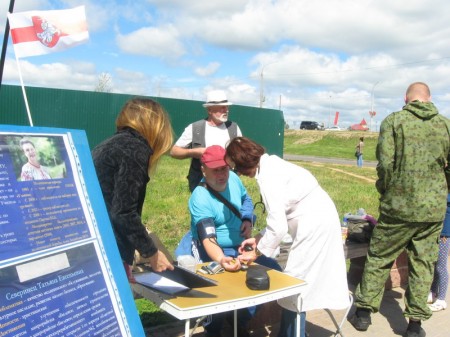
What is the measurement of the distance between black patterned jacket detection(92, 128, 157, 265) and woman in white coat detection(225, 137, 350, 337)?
0.74m

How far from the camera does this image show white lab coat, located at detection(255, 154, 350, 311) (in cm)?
305

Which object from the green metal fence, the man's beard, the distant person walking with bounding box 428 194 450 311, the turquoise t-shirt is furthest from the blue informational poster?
the green metal fence

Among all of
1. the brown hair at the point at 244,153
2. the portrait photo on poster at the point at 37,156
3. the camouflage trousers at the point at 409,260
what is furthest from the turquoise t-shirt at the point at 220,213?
the portrait photo on poster at the point at 37,156

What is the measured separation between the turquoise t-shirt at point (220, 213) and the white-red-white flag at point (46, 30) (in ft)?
6.43

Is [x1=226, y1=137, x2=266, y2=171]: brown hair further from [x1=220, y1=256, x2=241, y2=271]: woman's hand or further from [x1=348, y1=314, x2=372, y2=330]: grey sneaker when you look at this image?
[x1=348, y1=314, x2=372, y2=330]: grey sneaker

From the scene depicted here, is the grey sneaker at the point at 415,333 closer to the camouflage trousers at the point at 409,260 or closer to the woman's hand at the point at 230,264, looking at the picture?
the camouflage trousers at the point at 409,260

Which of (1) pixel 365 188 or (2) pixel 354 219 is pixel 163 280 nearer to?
(2) pixel 354 219

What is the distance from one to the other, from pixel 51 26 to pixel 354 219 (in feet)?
10.8

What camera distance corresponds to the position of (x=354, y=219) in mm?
4859

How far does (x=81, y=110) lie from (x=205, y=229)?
630 inches

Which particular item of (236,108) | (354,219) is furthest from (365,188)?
(236,108)

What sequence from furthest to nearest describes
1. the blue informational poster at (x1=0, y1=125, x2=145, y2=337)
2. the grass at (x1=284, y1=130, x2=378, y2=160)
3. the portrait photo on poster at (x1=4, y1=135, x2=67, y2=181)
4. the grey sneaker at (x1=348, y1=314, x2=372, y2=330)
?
the grass at (x1=284, y1=130, x2=378, y2=160)
the grey sneaker at (x1=348, y1=314, x2=372, y2=330)
the portrait photo on poster at (x1=4, y1=135, x2=67, y2=181)
the blue informational poster at (x1=0, y1=125, x2=145, y2=337)

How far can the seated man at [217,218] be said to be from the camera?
3320mm

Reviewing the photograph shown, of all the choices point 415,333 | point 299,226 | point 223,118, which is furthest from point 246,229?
point 415,333
